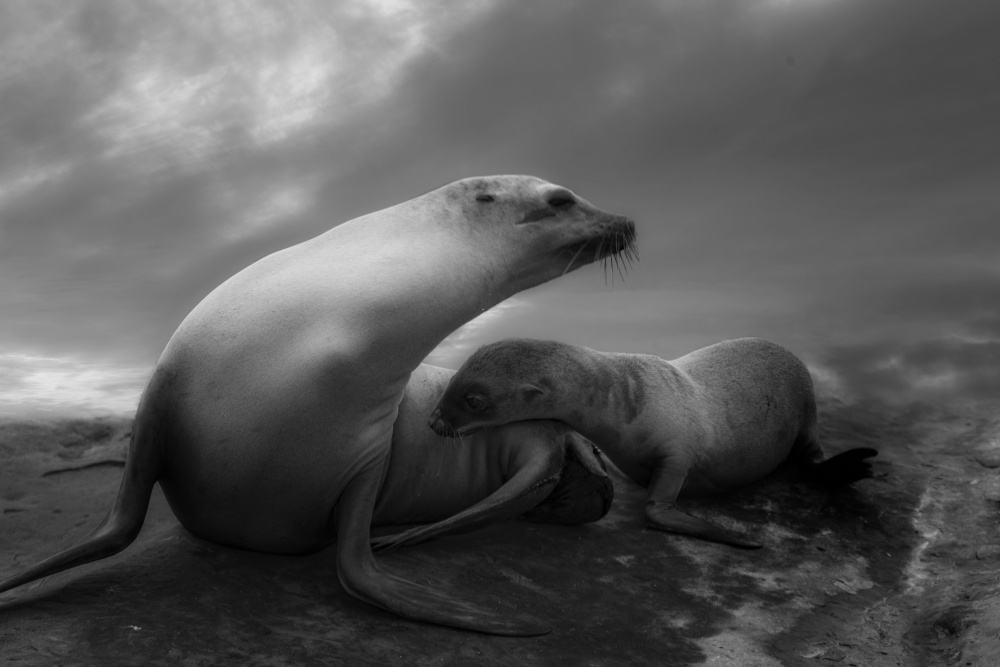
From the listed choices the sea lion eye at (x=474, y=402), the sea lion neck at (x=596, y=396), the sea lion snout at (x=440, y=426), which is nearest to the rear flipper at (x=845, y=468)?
the sea lion neck at (x=596, y=396)

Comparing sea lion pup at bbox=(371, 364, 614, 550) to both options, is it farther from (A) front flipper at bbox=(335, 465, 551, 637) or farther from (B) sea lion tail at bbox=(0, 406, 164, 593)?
(B) sea lion tail at bbox=(0, 406, 164, 593)

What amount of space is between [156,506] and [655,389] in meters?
3.08

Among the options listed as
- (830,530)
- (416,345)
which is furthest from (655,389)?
(416,345)

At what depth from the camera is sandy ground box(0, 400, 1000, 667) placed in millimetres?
3621

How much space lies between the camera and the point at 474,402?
5.31 meters

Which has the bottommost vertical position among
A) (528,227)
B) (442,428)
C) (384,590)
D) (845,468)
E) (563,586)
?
(563,586)

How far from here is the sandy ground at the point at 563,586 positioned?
3621 mm

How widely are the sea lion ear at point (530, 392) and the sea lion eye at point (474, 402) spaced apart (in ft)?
0.90

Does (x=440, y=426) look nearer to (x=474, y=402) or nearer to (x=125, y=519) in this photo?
(x=474, y=402)

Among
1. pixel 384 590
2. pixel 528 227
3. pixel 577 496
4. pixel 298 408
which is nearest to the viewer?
pixel 384 590

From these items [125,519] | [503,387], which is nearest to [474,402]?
[503,387]

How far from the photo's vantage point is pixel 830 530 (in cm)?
585

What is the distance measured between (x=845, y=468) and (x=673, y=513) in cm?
160

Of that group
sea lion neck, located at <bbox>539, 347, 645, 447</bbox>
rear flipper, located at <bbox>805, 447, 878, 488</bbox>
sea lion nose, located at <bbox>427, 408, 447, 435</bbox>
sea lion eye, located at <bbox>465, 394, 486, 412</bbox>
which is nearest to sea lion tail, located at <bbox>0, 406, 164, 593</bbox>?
sea lion nose, located at <bbox>427, 408, 447, 435</bbox>
